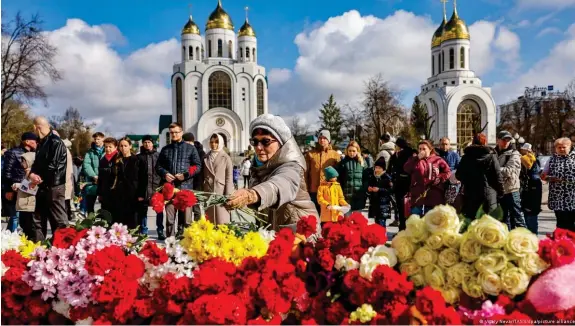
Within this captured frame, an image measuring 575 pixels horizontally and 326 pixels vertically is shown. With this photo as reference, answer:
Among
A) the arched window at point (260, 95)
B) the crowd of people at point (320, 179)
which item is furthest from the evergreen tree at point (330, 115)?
the crowd of people at point (320, 179)

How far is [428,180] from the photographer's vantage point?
6.75 metres

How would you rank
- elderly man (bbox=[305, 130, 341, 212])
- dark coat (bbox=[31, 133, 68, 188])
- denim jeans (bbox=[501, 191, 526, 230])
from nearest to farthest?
1. dark coat (bbox=[31, 133, 68, 188])
2. denim jeans (bbox=[501, 191, 526, 230])
3. elderly man (bbox=[305, 130, 341, 212])

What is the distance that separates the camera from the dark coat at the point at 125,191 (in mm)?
6906

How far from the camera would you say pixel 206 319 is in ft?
5.74

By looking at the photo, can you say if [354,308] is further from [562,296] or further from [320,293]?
[562,296]

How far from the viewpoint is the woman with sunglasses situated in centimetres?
257

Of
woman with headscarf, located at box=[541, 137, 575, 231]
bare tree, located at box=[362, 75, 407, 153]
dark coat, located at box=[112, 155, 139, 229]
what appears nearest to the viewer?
woman with headscarf, located at box=[541, 137, 575, 231]

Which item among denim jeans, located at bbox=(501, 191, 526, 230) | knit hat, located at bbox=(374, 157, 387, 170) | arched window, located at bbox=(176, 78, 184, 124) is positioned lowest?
denim jeans, located at bbox=(501, 191, 526, 230)

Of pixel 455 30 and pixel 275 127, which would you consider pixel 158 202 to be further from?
pixel 455 30

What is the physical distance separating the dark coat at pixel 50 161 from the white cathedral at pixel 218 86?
47091 millimetres

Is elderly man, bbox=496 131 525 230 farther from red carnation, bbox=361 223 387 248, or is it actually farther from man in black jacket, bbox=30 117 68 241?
man in black jacket, bbox=30 117 68 241

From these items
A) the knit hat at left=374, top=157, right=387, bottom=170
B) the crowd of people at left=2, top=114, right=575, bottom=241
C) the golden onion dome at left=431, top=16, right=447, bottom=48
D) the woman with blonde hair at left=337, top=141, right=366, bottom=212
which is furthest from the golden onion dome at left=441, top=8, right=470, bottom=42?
the woman with blonde hair at left=337, top=141, right=366, bottom=212

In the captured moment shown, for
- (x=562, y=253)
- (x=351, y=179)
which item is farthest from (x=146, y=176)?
(x=562, y=253)

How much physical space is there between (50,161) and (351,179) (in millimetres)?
4213
